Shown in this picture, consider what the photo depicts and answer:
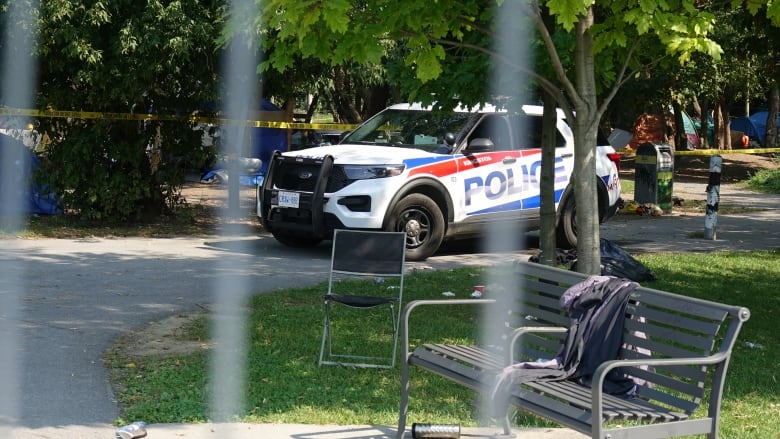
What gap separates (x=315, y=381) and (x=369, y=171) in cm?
612

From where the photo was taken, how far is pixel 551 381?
5203mm

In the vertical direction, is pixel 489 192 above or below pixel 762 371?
above

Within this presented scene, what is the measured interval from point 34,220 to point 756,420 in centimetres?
1229

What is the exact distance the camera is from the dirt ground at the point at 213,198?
654cm

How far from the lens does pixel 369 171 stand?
1280 centimetres

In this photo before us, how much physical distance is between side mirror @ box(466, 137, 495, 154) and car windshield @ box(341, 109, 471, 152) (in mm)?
348

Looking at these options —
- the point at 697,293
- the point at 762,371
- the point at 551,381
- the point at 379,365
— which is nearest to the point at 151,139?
the point at 697,293

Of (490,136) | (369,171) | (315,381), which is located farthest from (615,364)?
(490,136)

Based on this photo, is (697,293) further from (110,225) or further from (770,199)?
(770,199)

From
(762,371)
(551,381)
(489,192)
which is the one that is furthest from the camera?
(489,192)

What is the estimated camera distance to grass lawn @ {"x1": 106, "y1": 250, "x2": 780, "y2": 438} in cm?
605

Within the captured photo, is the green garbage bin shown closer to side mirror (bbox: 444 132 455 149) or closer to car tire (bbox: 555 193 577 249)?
car tire (bbox: 555 193 577 249)

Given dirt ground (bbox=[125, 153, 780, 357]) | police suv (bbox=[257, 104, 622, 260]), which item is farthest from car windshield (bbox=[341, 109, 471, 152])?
dirt ground (bbox=[125, 153, 780, 357])

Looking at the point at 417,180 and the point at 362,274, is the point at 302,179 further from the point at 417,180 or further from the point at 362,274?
the point at 362,274
